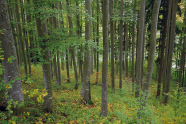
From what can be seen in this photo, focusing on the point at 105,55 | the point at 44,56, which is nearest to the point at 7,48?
the point at 44,56

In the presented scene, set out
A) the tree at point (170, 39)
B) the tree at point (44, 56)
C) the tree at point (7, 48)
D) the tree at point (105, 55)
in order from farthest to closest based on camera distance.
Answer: the tree at point (170, 39), the tree at point (105, 55), the tree at point (44, 56), the tree at point (7, 48)

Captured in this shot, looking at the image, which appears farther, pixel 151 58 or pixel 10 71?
pixel 151 58

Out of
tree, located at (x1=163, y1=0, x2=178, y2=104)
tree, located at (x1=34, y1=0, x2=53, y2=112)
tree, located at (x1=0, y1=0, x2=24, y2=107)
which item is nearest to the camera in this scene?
tree, located at (x1=0, y1=0, x2=24, y2=107)

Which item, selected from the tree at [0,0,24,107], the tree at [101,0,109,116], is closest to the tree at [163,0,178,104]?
the tree at [101,0,109,116]

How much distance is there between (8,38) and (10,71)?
1.18 m

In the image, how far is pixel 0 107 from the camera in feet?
13.8

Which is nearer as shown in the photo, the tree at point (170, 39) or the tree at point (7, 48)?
the tree at point (7, 48)

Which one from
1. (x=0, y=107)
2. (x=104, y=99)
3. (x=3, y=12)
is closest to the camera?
(x=3, y=12)

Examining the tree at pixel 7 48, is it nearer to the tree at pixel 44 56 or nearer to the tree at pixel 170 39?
the tree at pixel 44 56

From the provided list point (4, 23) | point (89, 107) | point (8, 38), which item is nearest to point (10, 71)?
point (8, 38)

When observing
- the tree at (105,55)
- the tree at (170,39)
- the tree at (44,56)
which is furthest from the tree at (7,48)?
the tree at (170,39)

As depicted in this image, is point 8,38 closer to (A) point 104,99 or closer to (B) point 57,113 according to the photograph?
(B) point 57,113

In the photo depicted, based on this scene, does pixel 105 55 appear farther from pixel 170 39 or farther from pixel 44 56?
pixel 170 39

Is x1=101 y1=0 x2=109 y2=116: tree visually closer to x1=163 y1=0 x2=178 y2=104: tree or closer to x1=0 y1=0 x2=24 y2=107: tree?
x1=0 y1=0 x2=24 y2=107: tree
